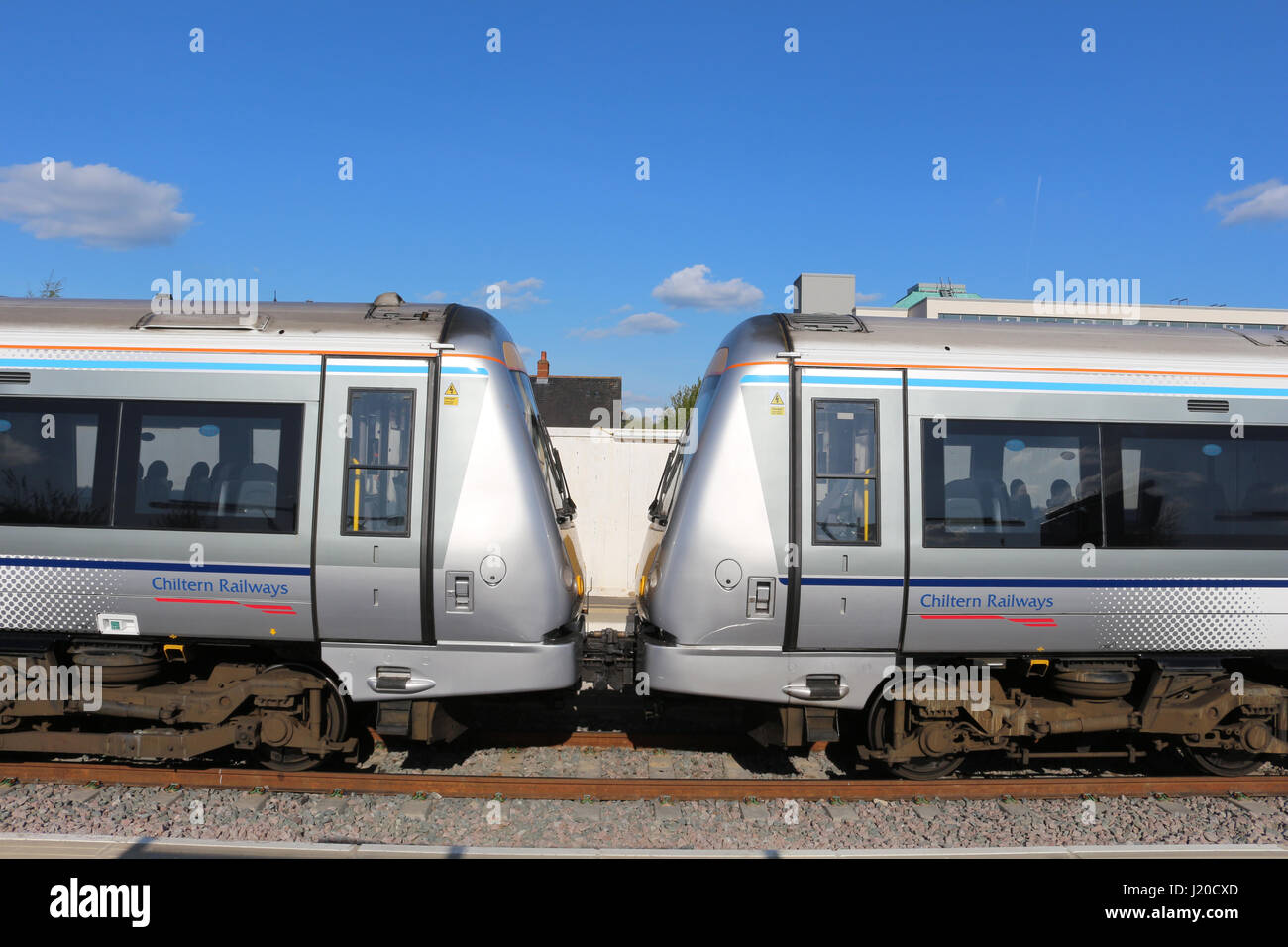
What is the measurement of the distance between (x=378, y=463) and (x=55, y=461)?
262 cm

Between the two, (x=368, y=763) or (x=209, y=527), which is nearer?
(x=209, y=527)

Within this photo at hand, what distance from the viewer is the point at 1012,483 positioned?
6.30m

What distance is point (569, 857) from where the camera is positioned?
5.20m

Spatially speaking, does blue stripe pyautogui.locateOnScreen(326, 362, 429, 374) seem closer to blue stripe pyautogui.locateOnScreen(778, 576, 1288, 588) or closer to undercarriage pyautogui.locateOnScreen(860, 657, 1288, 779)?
blue stripe pyautogui.locateOnScreen(778, 576, 1288, 588)

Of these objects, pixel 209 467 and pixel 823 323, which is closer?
pixel 209 467

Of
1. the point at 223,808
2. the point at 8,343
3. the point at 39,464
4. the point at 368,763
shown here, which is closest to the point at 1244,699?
the point at 368,763

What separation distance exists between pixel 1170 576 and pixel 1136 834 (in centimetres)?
199

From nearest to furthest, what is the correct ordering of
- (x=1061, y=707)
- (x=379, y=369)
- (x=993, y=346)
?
(x=379, y=369), (x=993, y=346), (x=1061, y=707)

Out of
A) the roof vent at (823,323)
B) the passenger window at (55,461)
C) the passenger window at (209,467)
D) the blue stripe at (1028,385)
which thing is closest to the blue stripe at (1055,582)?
the blue stripe at (1028,385)

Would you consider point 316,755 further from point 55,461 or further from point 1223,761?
point 1223,761

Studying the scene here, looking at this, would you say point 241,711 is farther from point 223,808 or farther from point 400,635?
point 400,635

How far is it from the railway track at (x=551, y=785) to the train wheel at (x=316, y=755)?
0.18 m

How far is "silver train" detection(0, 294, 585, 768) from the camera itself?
20.0ft

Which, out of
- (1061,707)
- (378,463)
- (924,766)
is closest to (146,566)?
(378,463)
